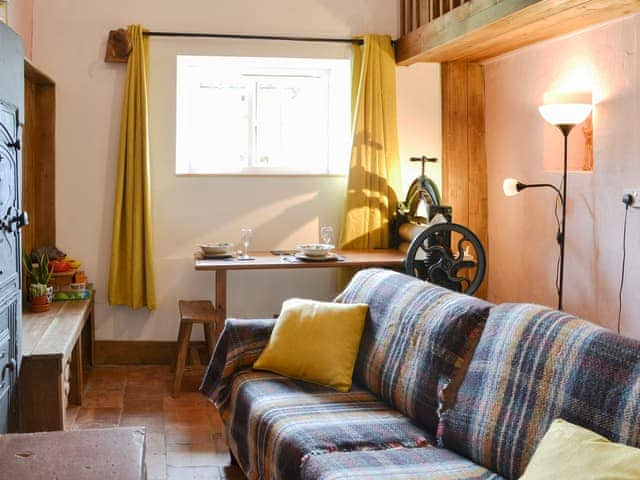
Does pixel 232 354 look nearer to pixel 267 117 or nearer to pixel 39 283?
pixel 39 283

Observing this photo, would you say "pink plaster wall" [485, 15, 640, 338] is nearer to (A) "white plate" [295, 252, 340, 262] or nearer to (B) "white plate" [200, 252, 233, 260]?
(A) "white plate" [295, 252, 340, 262]

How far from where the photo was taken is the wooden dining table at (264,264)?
4629 millimetres

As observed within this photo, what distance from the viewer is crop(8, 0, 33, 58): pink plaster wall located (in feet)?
14.9

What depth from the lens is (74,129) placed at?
515cm

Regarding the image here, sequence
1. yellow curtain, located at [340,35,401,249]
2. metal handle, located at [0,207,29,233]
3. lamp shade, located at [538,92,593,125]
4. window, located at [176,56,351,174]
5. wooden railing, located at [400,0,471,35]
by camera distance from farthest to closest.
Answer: window, located at [176,56,351,174] < yellow curtain, located at [340,35,401,249] < wooden railing, located at [400,0,471,35] < lamp shade, located at [538,92,593,125] < metal handle, located at [0,207,29,233]

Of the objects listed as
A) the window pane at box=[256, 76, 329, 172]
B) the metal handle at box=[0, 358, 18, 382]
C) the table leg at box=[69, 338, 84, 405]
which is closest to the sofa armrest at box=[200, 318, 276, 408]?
the metal handle at box=[0, 358, 18, 382]

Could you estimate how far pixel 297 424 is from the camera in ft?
9.04

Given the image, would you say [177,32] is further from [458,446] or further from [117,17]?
[458,446]

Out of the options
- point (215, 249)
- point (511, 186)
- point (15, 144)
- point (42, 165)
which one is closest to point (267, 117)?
point (215, 249)

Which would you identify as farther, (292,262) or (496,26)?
(292,262)

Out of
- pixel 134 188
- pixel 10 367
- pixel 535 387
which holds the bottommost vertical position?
pixel 10 367

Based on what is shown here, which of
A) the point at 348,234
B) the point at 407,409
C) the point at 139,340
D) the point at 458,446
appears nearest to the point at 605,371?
the point at 458,446

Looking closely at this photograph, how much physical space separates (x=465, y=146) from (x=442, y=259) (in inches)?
62.0

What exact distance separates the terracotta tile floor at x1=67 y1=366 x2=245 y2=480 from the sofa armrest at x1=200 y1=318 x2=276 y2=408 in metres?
0.36
